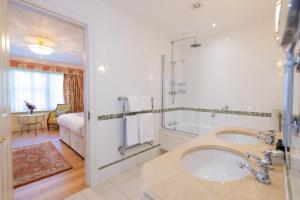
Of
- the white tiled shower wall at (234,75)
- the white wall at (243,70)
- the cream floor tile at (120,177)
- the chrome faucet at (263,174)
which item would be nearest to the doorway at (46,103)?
the cream floor tile at (120,177)

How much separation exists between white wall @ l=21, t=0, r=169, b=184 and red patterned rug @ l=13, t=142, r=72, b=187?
0.87 metres

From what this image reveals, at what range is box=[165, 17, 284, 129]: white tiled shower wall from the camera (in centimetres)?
234

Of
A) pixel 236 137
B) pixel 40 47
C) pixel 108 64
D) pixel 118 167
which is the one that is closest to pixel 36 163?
pixel 118 167

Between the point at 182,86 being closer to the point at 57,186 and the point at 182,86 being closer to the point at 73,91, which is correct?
the point at 57,186

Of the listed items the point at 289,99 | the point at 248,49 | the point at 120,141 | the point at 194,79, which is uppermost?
the point at 248,49

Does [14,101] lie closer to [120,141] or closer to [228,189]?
[120,141]

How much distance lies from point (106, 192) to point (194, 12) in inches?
106

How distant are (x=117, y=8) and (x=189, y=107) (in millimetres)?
2379

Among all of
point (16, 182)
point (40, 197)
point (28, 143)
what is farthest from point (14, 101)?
point (40, 197)

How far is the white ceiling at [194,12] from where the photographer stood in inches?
75.5

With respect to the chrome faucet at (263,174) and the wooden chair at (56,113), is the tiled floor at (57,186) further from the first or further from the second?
the wooden chair at (56,113)

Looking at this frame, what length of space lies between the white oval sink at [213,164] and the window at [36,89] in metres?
5.39

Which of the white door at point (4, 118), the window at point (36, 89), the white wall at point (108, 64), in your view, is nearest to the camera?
the white door at point (4, 118)

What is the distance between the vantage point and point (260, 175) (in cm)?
71
